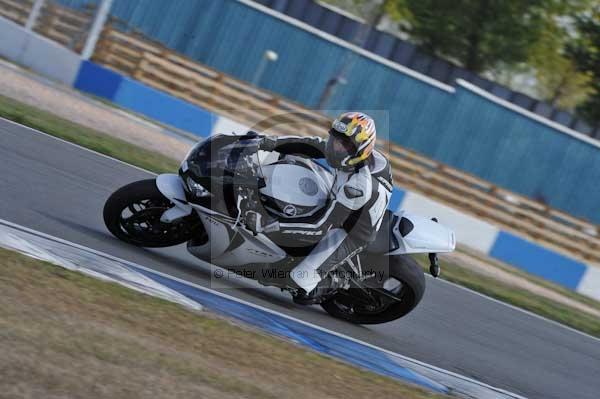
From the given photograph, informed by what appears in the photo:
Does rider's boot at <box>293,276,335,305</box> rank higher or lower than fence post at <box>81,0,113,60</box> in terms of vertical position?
lower

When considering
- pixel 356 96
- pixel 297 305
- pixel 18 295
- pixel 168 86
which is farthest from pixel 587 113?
pixel 18 295

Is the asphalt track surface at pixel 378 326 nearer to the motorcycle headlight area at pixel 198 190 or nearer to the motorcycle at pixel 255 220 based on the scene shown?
the motorcycle at pixel 255 220

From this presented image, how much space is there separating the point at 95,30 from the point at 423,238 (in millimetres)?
15861

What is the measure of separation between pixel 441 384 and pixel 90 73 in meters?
15.6

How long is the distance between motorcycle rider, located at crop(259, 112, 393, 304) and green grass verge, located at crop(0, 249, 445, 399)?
940mm

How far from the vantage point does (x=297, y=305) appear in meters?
8.50

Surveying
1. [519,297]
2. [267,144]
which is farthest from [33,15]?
[267,144]

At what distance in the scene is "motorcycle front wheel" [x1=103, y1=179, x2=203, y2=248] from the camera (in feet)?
24.7

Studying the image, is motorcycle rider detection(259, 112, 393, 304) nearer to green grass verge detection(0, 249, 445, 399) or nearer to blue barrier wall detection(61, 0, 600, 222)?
green grass verge detection(0, 249, 445, 399)

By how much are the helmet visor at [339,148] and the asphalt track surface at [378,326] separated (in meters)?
1.49

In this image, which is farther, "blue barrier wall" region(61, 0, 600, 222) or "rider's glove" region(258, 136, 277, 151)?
"blue barrier wall" region(61, 0, 600, 222)

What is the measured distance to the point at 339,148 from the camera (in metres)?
7.23

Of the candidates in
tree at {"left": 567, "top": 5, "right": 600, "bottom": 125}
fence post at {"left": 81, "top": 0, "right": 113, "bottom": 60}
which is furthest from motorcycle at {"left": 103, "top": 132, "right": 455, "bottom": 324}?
tree at {"left": 567, "top": 5, "right": 600, "bottom": 125}

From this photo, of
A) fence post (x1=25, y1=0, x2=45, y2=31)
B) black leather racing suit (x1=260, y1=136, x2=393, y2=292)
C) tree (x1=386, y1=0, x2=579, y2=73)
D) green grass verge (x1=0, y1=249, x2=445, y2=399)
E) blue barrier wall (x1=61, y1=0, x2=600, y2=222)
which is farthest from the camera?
tree (x1=386, y1=0, x2=579, y2=73)
